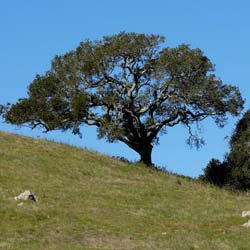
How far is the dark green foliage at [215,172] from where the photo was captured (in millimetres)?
49375

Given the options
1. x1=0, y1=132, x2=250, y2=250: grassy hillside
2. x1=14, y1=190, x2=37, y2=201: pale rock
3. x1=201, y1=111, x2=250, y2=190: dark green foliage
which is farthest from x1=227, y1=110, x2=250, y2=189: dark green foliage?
x1=14, y1=190, x2=37, y2=201: pale rock

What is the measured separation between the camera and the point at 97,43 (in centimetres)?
4947

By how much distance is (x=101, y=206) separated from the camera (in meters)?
27.3

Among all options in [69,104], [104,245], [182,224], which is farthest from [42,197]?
[69,104]

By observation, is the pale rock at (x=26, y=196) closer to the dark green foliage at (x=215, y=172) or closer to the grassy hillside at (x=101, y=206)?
the grassy hillside at (x=101, y=206)

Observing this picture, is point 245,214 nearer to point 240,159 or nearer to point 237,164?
point 240,159

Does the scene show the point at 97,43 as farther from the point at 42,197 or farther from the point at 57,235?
the point at 57,235

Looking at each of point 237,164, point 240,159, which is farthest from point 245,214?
point 237,164

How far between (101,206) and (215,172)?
946 inches

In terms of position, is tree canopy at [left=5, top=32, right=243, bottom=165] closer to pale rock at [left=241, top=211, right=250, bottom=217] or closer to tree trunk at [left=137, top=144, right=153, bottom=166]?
tree trunk at [left=137, top=144, right=153, bottom=166]

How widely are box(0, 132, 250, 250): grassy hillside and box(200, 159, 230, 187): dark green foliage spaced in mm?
7500

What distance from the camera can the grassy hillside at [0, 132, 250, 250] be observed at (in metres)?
21.1

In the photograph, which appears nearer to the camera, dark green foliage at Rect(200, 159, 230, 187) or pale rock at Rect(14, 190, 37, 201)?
pale rock at Rect(14, 190, 37, 201)

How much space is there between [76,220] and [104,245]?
3.68m
